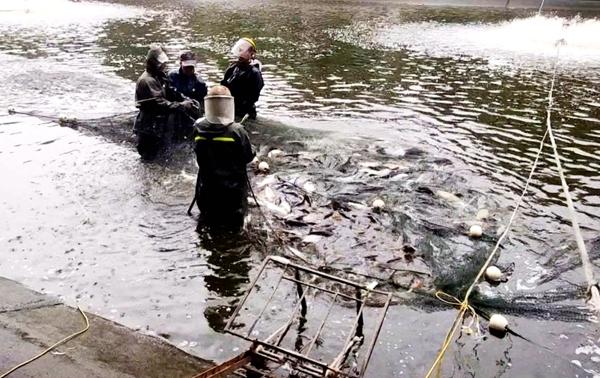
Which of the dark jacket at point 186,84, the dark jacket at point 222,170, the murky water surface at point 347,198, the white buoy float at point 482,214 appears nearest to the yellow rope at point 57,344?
the murky water surface at point 347,198

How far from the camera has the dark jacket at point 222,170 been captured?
6660 millimetres

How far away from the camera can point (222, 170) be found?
6934 mm

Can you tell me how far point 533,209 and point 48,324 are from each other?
284 inches

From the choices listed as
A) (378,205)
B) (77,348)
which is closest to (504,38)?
(378,205)

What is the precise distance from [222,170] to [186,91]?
13.3 feet

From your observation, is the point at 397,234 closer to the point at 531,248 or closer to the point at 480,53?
the point at 531,248

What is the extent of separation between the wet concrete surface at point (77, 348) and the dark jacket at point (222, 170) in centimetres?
234

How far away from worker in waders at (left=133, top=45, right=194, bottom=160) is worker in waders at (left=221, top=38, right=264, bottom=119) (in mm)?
1267

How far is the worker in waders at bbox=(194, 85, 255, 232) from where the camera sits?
21.3ft

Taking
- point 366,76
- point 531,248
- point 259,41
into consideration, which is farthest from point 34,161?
point 259,41

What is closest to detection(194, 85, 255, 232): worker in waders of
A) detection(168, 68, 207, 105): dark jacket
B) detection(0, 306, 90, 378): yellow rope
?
detection(0, 306, 90, 378): yellow rope

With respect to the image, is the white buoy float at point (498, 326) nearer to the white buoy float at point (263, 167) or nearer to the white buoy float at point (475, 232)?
the white buoy float at point (475, 232)

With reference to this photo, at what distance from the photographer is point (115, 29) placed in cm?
2700

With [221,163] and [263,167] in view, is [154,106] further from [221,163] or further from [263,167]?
[221,163]
